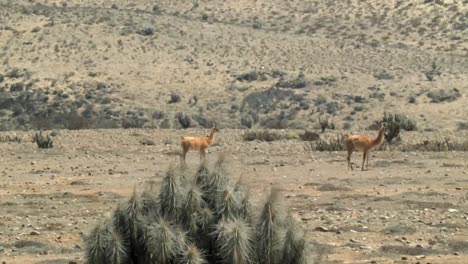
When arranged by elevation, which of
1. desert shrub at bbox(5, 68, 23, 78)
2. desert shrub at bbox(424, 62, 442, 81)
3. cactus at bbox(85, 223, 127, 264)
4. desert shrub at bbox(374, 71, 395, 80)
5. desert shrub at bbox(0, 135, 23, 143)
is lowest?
desert shrub at bbox(5, 68, 23, 78)

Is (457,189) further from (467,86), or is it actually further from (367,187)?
(467,86)

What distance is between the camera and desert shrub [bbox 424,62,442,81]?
5199 cm

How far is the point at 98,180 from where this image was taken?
21875 millimetres

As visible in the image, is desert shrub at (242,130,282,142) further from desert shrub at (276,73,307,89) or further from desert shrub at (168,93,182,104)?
desert shrub at (276,73,307,89)

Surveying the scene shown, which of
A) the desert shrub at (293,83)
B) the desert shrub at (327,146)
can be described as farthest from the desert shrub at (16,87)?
the desert shrub at (327,146)

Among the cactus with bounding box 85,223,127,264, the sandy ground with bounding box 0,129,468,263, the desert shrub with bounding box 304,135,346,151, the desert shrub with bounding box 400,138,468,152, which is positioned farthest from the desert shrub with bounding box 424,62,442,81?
the cactus with bounding box 85,223,127,264

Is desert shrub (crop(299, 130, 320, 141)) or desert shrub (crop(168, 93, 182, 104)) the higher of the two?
desert shrub (crop(299, 130, 320, 141))

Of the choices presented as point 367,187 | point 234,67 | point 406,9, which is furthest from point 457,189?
point 406,9

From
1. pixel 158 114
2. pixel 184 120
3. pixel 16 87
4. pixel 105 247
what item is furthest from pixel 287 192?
pixel 16 87

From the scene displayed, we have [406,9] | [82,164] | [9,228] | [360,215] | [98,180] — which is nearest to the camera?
[9,228]

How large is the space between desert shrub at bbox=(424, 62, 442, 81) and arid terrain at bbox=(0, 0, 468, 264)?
211mm

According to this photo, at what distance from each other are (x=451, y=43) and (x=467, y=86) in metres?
9.78

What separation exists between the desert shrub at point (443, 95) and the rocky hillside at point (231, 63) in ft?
0.21

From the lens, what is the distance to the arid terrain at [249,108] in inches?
649
